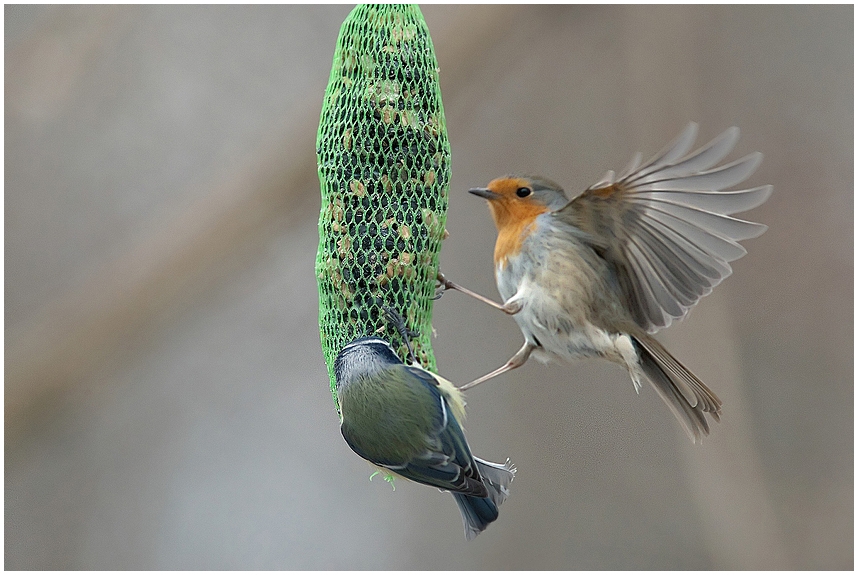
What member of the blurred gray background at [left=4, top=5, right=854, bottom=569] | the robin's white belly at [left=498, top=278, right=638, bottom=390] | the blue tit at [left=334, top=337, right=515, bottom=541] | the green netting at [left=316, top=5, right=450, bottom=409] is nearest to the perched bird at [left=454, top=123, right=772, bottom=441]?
the robin's white belly at [left=498, top=278, right=638, bottom=390]

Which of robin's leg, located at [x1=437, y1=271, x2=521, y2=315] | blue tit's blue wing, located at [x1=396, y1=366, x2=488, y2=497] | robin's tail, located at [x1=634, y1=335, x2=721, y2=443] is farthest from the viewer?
robin's tail, located at [x1=634, y1=335, x2=721, y2=443]

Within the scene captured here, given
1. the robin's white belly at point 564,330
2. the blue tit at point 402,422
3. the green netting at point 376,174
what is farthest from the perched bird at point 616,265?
the blue tit at point 402,422

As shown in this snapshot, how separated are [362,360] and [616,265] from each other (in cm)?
110

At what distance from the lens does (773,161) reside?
220 inches

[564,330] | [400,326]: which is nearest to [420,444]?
[400,326]

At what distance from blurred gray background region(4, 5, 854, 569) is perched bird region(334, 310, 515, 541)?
2003mm

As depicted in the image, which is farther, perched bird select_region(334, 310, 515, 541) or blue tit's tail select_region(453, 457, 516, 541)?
blue tit's tail select_region(453, 457, 516, 541)

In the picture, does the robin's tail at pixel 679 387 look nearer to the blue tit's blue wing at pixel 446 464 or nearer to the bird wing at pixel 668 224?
the bird wing at pixel 668 224

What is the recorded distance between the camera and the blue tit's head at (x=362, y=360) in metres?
3.00

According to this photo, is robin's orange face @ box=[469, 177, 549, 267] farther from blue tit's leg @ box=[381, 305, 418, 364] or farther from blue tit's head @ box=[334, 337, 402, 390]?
blue tit's head @ box=[334, 337, 402, 390]

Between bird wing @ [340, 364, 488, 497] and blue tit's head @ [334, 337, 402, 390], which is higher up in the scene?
blue tit's head @ [334, 337, 402, 390]

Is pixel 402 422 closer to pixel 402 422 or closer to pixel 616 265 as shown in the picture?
pixel 402 422

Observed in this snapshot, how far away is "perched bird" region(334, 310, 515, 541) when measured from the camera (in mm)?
2922

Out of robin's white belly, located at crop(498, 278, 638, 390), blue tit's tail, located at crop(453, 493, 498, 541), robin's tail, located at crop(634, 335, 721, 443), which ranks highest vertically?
robin's white belly, located at crop(498, 278, 638, 390)
